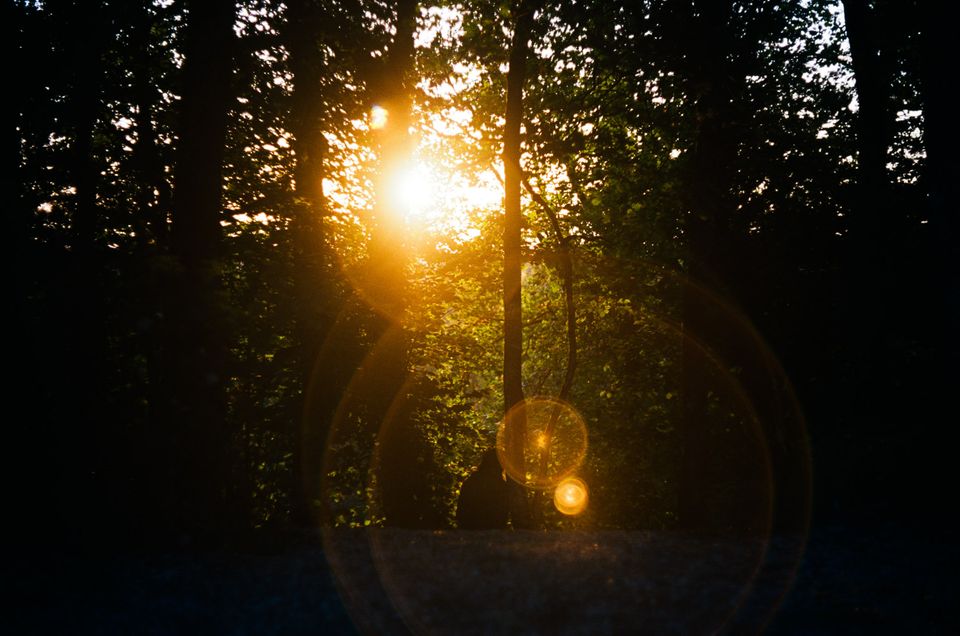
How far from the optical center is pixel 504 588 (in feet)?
20.0

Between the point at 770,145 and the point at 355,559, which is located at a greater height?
the point at 770,145

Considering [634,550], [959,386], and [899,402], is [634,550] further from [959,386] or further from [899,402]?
[899,402]

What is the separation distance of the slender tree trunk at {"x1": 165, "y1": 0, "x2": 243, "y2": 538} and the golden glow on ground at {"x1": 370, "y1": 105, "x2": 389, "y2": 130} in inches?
191

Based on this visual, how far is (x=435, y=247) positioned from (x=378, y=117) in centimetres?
475

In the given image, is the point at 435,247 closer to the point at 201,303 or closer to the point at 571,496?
the point at 201,303

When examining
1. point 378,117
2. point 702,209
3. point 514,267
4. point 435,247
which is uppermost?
point 378,117

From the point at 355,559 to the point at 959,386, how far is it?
761 cm

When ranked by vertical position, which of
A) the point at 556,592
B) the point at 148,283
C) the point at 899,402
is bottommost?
the point at 556,592

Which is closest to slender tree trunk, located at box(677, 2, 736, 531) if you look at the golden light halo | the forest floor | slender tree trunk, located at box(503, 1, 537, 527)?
the forest floor

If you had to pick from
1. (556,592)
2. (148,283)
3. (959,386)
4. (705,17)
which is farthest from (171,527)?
(705,17)

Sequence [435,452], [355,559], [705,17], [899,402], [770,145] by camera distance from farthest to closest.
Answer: [435,452] → [770,145] → [899,402] → [705,17] → [355,559]

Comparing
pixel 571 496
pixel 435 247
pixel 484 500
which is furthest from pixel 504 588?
pixel 571 496

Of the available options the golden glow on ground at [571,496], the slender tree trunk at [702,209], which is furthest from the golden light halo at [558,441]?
the slender tree trunk at [702,209]

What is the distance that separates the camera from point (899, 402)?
1074 cm
